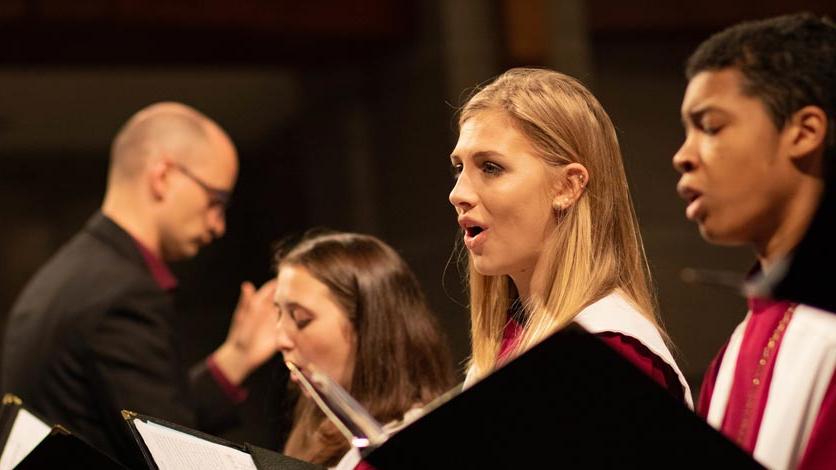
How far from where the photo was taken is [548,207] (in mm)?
1807

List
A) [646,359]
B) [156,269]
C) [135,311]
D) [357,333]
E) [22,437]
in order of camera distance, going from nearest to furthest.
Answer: [646,359] → [22,437] → [357,333] → [135,311] → [156,269]

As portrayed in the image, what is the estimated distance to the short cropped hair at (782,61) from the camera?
A: 4.94 ft

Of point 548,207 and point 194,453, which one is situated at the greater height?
point 548,207

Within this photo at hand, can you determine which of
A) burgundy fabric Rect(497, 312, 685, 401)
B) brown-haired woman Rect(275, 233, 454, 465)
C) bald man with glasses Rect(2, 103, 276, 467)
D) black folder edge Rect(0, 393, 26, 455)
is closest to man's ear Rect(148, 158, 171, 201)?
bald man with glasses Rect(2, 103, 276, 467)

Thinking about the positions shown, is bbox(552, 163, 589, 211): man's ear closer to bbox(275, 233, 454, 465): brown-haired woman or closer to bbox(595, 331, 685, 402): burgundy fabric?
bbox(595, 331, 685, 402): burgundy fabric

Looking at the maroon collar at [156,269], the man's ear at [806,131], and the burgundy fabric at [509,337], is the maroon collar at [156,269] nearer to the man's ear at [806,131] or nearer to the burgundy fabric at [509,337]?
the burgundy fabric at [509,337]

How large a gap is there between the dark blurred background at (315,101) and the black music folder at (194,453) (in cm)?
226

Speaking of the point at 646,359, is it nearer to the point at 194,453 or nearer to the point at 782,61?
the point at 782,61

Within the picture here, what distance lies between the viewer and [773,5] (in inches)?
195

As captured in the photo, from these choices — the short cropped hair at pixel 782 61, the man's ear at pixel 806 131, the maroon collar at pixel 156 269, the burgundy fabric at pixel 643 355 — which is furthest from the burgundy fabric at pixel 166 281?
the man's ear at pixel 806 131

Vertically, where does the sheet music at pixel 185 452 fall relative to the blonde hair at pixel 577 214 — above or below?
below

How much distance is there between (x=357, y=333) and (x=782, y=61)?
1111mm

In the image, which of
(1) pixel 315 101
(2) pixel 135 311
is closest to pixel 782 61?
(2) pixel 135 311

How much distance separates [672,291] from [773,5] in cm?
158
